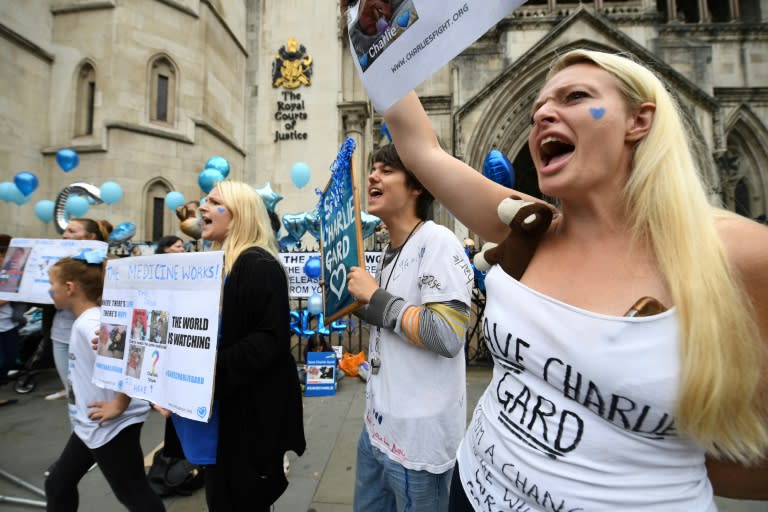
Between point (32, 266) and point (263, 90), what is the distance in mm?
12477

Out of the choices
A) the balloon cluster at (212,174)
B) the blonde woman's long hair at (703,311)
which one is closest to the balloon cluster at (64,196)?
the balloon cluster at (212,174)

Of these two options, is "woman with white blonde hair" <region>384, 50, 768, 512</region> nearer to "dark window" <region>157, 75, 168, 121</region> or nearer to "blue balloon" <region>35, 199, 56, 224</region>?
"blue balloon" <region>35, 199, 56, 224</region>

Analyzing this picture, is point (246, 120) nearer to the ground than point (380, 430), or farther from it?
farther from it

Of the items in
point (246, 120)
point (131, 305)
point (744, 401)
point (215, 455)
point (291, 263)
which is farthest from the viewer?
point (246, 120)

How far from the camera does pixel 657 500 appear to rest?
0.73 metres

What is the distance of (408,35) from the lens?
99 cm

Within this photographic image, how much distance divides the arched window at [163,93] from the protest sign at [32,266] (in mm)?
9638

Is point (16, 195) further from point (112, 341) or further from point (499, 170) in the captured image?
point (499, 170)

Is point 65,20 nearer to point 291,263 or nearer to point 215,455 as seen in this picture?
point 291,263

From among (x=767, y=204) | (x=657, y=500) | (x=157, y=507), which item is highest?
(x=767, y=204)

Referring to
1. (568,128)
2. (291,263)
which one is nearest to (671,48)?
(291,263)

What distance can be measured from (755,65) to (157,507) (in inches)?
824

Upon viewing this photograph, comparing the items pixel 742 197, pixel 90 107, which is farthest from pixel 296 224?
pixel 742 197

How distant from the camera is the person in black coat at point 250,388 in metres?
1.73
